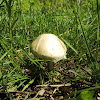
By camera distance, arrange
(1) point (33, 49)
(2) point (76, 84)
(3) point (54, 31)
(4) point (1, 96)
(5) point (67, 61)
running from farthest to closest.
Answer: (3) point (54, 31), (5) point (67, 61), (1) point (33, 49), (2) point (76, 84), (4) point (1, 96)

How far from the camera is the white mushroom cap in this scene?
4.84 feet

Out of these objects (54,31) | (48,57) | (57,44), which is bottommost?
(48,57)

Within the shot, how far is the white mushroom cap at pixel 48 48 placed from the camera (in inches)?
58.1

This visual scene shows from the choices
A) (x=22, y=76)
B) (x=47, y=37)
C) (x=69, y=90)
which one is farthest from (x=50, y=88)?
(x=47, y=37)

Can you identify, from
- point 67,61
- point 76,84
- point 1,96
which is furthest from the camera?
point 67,61

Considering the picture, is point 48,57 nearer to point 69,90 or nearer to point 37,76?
point 37,76

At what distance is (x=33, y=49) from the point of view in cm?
155

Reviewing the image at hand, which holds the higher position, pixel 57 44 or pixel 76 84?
pixel 57 44

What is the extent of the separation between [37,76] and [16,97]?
355 mm

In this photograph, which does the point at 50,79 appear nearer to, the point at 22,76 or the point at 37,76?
the point at 37,76

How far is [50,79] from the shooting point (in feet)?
5.18

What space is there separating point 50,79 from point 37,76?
0.17m

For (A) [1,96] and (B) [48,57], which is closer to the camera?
(A) [1,96]

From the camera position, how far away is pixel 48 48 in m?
1.49
